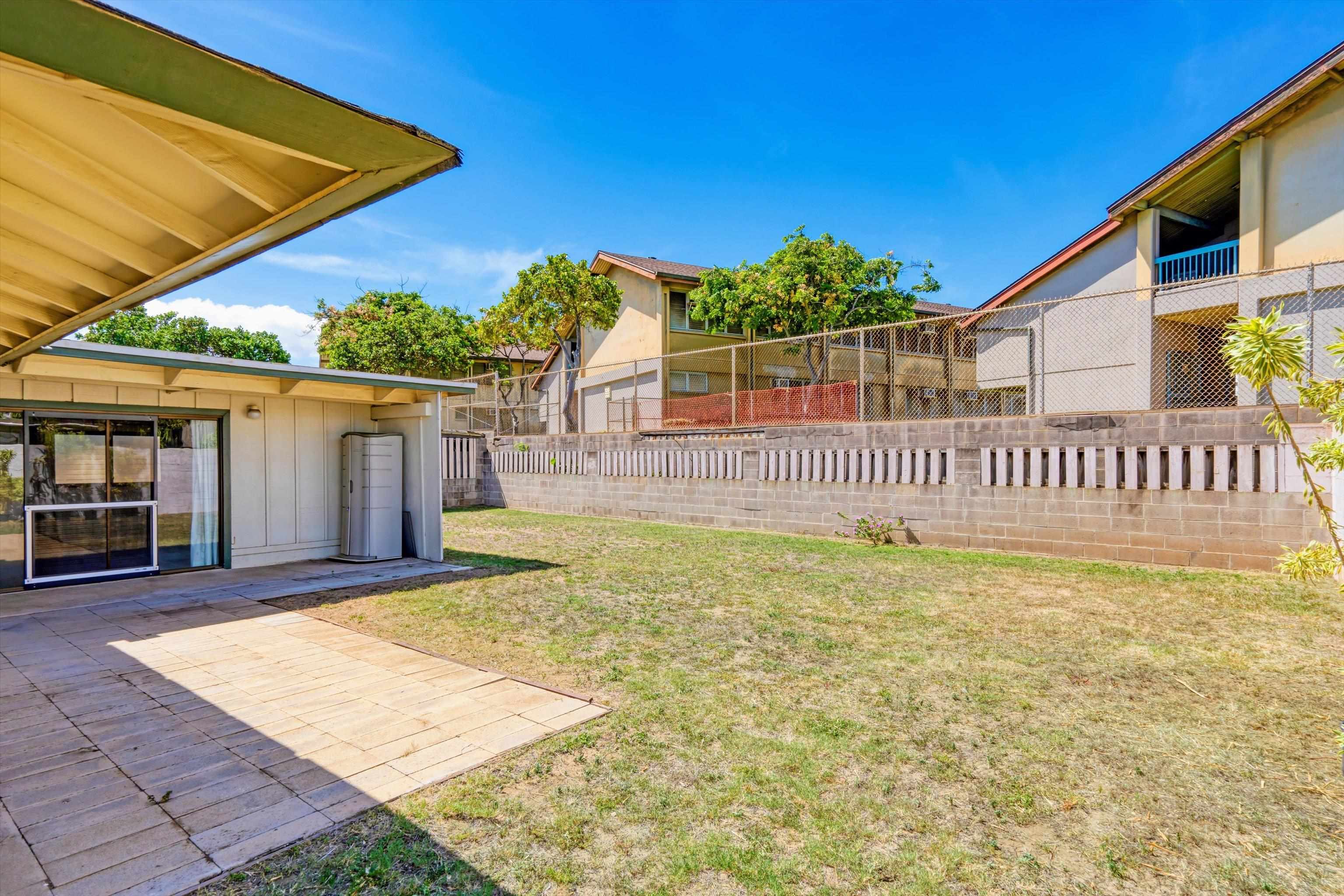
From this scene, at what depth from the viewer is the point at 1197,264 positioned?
14.1 metres

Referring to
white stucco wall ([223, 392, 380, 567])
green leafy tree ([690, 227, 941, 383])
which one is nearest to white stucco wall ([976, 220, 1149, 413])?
green leafy tree ([690, 227, 941, 383])

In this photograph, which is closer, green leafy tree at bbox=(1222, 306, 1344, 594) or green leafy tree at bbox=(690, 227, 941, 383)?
green leafy tree at bbox=(1222, 306, 1344, 594)

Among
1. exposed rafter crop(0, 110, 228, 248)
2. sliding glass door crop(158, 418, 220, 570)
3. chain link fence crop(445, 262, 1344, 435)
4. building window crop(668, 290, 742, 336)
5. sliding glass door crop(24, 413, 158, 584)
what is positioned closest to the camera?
exposed rafter crop(0, 110, 228, 248)

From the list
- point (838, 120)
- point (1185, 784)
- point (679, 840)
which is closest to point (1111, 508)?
point (1185, 784)

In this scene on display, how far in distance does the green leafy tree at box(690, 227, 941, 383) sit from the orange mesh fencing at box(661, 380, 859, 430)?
6.49 meters

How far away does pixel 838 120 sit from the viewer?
21125mm

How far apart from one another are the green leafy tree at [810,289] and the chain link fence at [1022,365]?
186 centimetres

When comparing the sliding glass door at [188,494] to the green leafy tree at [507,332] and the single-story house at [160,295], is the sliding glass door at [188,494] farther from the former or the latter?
the green leafy tree at [507,332]

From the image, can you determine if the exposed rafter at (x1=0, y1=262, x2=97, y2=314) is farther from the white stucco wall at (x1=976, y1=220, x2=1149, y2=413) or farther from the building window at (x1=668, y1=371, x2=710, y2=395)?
the building window at (x1=668, y1=371, x2=710, y2=395)

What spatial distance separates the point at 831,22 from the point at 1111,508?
1383 centimetres

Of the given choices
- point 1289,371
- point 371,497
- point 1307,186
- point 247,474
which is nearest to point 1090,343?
point 1307,186

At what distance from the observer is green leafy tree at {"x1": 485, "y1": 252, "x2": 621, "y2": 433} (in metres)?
20.8

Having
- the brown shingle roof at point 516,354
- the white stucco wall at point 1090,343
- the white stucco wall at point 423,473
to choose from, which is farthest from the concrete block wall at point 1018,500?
the brown shingle roof at point 516,354

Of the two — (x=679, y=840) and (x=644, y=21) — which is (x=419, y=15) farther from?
(x=679, y=840)
